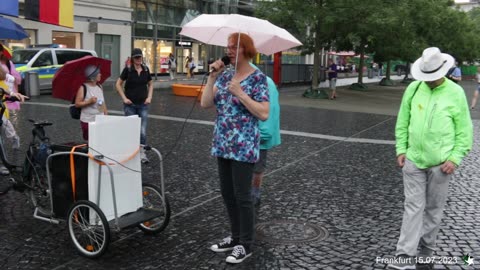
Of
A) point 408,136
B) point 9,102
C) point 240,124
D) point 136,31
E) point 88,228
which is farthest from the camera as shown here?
point 136,31

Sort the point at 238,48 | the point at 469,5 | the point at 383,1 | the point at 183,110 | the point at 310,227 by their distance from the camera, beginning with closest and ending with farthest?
the point at 238,48 < the point at 310,227 < the point at 183,110 < the point at 383,1 < the point at 469,5

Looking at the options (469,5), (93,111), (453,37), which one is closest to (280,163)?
(93,111)

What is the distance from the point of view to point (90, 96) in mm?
6312

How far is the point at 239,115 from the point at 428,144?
1.44 metres

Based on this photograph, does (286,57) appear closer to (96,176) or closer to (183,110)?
(183,110)

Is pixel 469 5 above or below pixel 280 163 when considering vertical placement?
above

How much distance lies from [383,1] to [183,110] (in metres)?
11.5

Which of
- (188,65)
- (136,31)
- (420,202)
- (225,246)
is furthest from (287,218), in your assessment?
(188,65)

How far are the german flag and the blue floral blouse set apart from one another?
5.04m

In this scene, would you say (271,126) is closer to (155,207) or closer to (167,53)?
(155,207)

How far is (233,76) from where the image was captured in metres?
4.04

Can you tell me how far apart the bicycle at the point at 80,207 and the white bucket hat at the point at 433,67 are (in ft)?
7.57

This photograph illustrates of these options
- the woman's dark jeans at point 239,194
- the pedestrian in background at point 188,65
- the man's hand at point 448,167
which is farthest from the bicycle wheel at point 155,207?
the pedestrian in background at point 188,65

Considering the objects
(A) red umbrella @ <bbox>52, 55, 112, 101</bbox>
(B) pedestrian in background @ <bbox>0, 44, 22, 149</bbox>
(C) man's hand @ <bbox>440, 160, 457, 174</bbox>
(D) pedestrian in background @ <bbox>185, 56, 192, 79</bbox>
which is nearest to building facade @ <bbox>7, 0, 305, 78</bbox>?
(D) pedestrian in background @ <bbox>185, 56, 192, 79</bbox>
